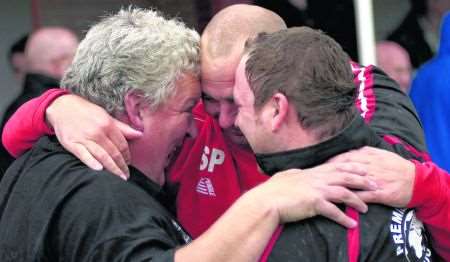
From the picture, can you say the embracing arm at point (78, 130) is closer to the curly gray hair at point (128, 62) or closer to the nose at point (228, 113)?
the curly gray hair at point (128, 62)

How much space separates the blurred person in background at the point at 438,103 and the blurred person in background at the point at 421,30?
1283 millimetres

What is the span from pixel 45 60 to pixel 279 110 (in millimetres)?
2896

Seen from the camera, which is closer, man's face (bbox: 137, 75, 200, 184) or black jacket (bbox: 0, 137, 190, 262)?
black jacket (bbox: 0, 137, 190, 262)

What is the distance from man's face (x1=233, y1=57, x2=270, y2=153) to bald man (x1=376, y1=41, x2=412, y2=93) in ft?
9.56

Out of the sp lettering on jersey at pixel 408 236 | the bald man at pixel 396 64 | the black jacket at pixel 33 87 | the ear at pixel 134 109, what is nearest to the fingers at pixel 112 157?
the ear at pixel 134 109

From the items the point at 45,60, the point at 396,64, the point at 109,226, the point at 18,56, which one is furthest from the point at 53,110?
the point at 18,56

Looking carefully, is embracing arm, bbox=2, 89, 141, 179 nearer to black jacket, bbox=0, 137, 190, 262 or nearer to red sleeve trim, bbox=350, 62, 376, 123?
black jacket, bbox=0, 137, 190, 262

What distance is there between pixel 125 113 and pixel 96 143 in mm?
143

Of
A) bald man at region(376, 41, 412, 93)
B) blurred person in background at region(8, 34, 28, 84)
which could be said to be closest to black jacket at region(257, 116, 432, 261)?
bald man at region(376, 41, 412, 93)

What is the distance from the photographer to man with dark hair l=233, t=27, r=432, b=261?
199 centimetres

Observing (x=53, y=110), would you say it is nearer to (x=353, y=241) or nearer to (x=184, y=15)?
(x=353, y=241)

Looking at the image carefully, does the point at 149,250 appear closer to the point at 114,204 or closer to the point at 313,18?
the point at 114,204

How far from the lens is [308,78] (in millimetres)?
2033

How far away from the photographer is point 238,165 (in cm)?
283
